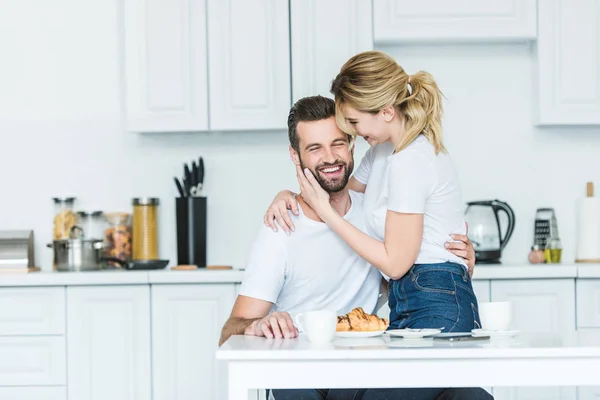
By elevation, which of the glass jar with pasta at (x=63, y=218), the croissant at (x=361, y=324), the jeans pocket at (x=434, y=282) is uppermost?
the glass jar with pasta at (x=63, y=218)

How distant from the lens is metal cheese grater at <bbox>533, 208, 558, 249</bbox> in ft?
13.0

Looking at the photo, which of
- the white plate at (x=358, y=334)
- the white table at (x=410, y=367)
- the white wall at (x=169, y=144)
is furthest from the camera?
the white wall at (x=169, y=144)

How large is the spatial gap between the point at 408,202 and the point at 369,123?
0.98 feet

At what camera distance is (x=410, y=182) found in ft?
7.58

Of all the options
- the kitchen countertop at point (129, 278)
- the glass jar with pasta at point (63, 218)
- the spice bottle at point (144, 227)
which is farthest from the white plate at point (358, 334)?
the glass jar with pasta at point (63, 218)

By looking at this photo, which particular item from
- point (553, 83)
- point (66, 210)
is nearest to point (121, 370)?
point (66, 210)

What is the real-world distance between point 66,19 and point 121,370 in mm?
1653

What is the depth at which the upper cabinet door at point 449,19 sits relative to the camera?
3.77 m

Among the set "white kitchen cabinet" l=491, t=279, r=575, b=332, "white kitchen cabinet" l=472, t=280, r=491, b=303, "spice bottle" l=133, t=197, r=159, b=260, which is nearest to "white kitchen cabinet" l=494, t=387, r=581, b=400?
"white kitchen cabinet" l=491, t=279, r=575, b=332

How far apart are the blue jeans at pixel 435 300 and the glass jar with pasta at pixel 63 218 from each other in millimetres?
2087

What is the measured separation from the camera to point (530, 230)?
4102 mm

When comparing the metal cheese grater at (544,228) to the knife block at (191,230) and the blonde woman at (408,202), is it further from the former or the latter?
the blonde woman at (408,202)

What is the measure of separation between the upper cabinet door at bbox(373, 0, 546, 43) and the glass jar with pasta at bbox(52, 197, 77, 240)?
1557 millimetres

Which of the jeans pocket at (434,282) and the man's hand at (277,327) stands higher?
the jeans pocket at (434,282)
